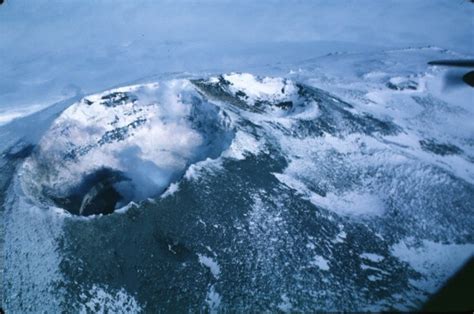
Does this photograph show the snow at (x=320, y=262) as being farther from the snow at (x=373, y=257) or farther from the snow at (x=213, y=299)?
the snow at (x=213, y=299)

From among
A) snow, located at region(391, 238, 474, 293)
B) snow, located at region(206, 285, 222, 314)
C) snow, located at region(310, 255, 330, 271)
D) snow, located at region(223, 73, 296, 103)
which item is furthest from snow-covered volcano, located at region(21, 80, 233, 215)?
snow, located at region(391, 238, 474, 293)

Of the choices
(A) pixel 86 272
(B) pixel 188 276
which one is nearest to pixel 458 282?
(B) pixel 188 276

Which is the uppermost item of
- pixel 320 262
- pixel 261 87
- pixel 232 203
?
pixel 261 87

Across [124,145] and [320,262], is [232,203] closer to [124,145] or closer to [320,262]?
[320,262]

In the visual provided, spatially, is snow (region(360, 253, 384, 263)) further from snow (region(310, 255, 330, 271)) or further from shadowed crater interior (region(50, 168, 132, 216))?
shadowed crater interior (region(50, 168, 132, 216))

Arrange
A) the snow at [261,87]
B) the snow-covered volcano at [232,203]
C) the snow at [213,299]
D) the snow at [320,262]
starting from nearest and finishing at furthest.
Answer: the snow at [213,299] → the snow-covered volcano at [232,203] → the snow at [320,262] → the snow at [261,87]

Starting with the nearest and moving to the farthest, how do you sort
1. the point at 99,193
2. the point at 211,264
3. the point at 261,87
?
the point at 211,264
the point at 99,193
the point at 261,87

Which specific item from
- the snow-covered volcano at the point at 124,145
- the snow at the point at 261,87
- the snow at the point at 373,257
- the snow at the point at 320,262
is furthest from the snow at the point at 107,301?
the snow at the point at 261,87

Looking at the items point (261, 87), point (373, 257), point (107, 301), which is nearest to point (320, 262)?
point (373, 257)
